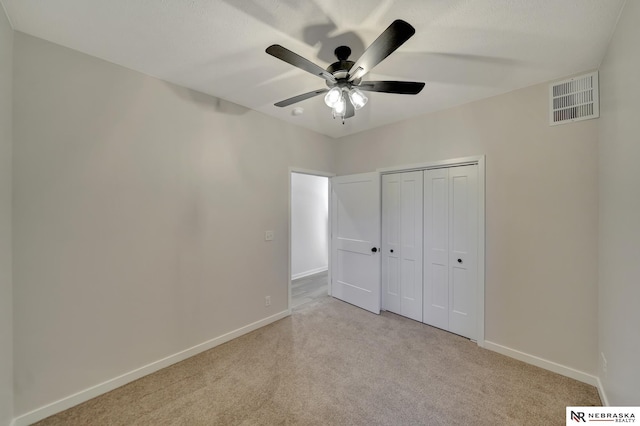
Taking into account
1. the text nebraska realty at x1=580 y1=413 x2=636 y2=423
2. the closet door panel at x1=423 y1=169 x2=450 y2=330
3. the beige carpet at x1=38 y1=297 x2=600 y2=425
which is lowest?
the beige carpet at x1=38 y1=297 x2=600 y2=425

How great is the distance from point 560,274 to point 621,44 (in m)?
1.75

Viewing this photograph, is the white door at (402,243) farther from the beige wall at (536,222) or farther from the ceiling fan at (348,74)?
the ceiling fan at (348,74)

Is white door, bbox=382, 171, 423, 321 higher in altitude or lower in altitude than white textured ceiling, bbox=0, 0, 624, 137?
lower

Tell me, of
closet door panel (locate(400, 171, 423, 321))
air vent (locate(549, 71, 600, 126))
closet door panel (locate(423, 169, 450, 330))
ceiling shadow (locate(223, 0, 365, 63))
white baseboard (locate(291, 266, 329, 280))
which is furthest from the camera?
white baseboard (locate(291, 266, 329, 280))

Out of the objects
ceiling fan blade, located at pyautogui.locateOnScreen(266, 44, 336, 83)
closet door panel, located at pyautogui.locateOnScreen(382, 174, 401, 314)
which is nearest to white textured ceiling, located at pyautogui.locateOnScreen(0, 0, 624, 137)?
ceiling fan blade, located at pyautogui.locateOnScreen(266, 44, 336, 83)

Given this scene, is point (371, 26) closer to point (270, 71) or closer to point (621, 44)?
point (270, 71)

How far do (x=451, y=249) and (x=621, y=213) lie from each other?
1.44 metres

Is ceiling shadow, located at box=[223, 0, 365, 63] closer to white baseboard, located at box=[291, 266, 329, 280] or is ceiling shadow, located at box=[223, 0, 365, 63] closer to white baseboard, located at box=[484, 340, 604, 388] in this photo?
white baseboard, located at box=[484, 340, 604, 388]

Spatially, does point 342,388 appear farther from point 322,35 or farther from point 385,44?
point 322,35

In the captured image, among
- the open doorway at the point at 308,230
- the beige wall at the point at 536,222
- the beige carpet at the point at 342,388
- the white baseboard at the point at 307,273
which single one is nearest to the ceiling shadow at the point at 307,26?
the beige wall at the point at 536,222

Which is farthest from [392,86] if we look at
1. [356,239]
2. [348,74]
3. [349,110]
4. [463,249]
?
[356,239]

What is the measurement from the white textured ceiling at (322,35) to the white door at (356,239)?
63.6 inches

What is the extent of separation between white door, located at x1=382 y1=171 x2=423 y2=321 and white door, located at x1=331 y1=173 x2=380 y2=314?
→ 168 millimetres

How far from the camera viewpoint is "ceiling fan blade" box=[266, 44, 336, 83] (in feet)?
4.21
